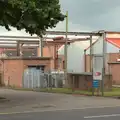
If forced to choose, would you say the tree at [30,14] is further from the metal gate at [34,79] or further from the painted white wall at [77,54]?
the painted white wall at [77,54]

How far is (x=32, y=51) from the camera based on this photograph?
274ft

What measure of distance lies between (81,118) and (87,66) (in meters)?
50.6

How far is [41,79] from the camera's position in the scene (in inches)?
1727

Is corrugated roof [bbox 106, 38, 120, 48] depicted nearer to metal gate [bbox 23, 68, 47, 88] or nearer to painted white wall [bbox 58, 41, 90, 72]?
painted white wall [bbox 58, 41, 90, 72]

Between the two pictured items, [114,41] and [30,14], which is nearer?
[30,14]

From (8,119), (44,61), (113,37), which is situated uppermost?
(113,37)

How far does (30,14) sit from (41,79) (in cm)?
2135

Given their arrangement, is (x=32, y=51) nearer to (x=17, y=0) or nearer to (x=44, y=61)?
(x=44, y=61)

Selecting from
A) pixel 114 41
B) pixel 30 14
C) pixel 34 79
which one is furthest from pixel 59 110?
pixel 114 41

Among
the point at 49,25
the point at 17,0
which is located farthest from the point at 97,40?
the point at 17,0

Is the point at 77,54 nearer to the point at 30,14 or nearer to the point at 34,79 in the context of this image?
the point at 34,79

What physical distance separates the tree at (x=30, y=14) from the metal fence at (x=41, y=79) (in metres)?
19.1

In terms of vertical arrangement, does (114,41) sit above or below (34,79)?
above

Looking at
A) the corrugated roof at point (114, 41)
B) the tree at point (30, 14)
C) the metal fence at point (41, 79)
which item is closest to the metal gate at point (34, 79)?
the metal fence at point (41, 79)
